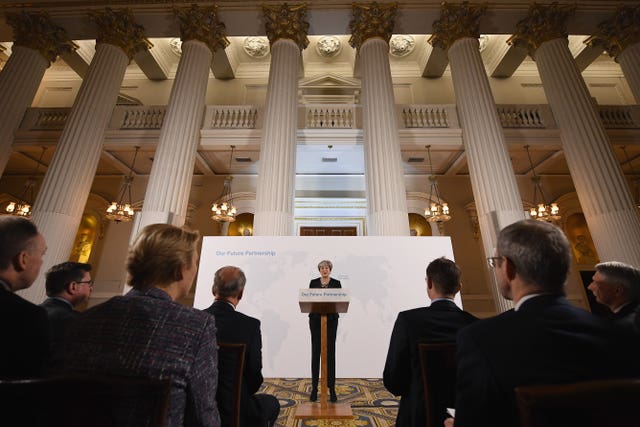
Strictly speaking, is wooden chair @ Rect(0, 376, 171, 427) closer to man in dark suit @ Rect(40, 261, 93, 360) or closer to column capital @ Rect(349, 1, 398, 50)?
man in dark suit @ Rect(40, 261, 93, 360)

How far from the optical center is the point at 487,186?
18.9 feet

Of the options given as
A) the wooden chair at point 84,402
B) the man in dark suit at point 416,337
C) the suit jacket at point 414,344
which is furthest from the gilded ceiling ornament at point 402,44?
the wooden chair at point 84,402

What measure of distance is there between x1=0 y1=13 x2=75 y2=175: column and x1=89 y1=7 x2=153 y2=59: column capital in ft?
4.44

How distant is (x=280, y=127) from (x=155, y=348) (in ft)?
19.1

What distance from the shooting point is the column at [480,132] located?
5.54m

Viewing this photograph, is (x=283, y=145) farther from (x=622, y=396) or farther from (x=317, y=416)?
(x=622, y=396)

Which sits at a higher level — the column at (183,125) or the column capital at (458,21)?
the column capital at (458,21)

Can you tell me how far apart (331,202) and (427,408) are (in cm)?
803

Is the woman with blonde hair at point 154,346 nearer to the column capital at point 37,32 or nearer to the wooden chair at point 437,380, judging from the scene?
the wooden chair at point 437,380

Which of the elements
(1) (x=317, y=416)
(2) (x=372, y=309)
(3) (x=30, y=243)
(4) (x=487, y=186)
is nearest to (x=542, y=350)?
(3) (x=30, y=243)

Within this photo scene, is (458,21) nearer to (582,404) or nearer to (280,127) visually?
(280,127)

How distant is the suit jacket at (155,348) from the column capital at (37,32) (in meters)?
10.4

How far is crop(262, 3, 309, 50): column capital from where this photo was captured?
747 cm

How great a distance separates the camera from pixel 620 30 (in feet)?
24.4
